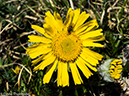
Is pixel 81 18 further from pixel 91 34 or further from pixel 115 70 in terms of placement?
pixel 115 70

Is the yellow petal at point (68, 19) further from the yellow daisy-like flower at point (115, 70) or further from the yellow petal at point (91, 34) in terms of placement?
the yellow daisy-like flower at point (115, 70)

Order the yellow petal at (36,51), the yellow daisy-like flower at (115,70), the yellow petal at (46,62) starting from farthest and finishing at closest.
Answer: the yellow daisy-like flower at (115,70) < the yellow petal at (46,62) < the yellow petal at (36,51)

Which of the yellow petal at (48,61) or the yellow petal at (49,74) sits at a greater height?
the yellow petal at (48,61)

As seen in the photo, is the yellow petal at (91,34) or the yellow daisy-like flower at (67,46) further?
Result: the yellow petal at (91,34)

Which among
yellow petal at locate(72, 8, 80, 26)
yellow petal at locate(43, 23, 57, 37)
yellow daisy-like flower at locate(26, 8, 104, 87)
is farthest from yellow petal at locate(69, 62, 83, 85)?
yellow petal at locate(72, 8, 80, 26)

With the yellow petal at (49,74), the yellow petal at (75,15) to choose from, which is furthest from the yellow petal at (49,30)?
the yellow petal at (49,74)

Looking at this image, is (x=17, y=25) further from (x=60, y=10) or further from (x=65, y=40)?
(x=65, y=40)

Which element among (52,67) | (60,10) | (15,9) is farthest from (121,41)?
(15,9)

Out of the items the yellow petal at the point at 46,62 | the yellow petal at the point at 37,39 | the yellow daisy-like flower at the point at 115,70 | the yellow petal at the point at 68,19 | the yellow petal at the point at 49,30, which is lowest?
Result: the yellow daisy-like flower at the point at 115,70

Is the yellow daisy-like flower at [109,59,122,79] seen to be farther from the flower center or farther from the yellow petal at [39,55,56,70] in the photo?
the yellow petal at [39,55,56,70]
